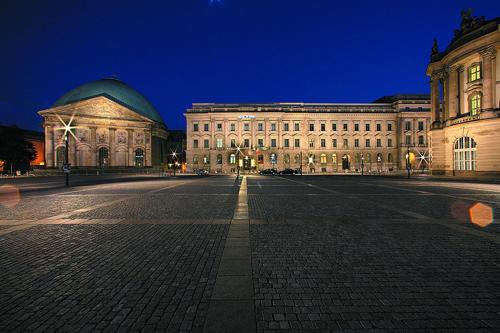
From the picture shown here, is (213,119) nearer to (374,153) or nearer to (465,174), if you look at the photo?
(374,153)

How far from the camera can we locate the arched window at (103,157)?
225ft

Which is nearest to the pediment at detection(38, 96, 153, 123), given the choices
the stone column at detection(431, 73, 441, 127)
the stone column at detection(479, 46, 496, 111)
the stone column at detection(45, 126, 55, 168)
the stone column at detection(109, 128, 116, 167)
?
the stone column at detection(109, 128, 116, 167)

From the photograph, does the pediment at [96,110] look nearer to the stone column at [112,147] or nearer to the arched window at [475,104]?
the stone column at [112,147]

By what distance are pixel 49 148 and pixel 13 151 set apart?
6657mm

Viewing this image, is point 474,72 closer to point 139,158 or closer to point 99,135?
point 139,158

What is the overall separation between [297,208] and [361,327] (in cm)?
833

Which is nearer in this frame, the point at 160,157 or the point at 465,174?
the point at 465,174

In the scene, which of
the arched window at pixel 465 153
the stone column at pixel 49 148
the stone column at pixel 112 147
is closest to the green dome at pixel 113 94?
the stone column at pixel 112 147

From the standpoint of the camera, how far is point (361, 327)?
10.0 ft

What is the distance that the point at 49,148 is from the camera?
2527 inches

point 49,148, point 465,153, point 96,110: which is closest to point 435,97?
point 465,153

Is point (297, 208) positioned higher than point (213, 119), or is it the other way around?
point (213, 119)

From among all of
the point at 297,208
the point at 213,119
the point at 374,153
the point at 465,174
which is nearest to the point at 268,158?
the point at 213,119

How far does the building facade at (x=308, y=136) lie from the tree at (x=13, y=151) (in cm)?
3810
